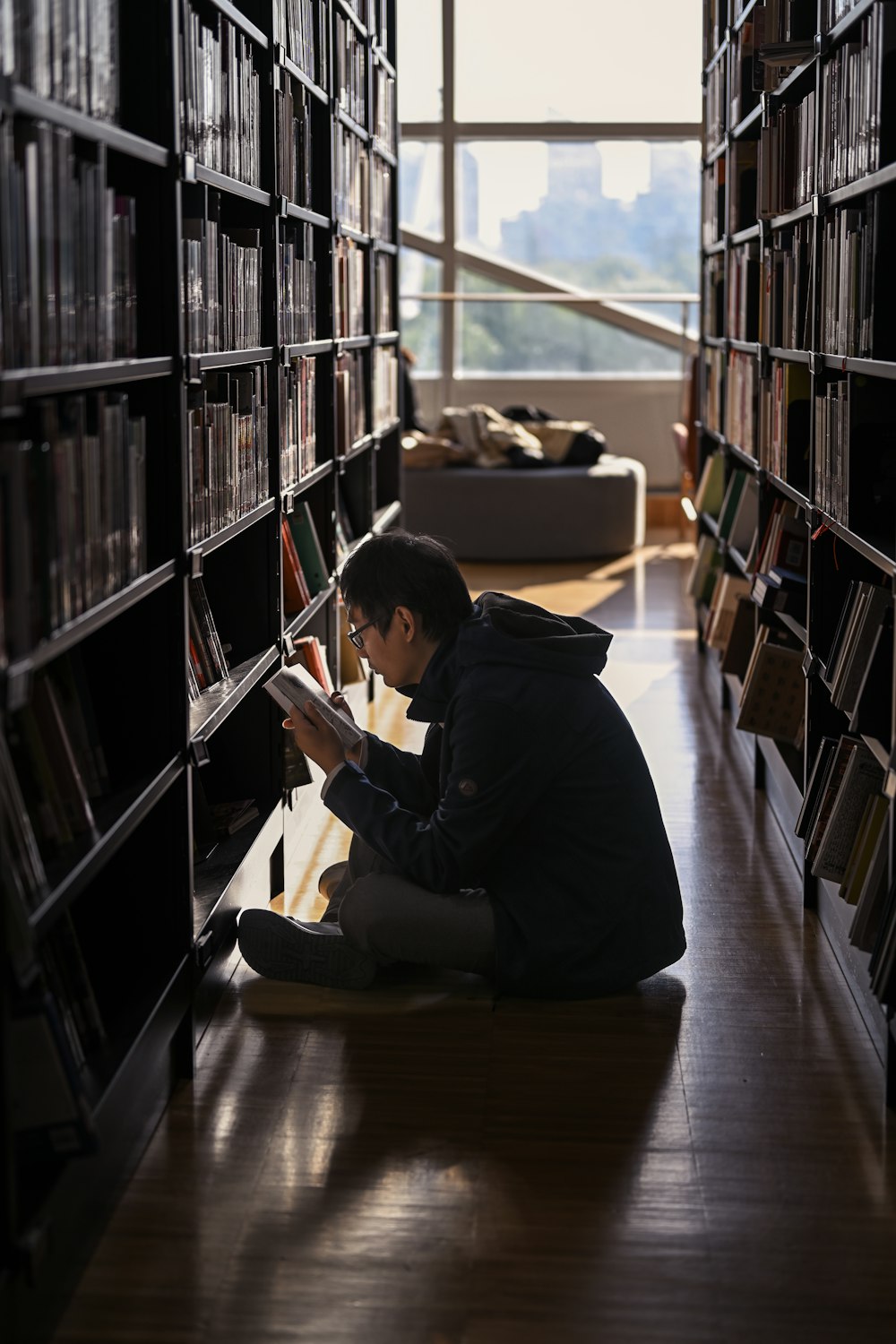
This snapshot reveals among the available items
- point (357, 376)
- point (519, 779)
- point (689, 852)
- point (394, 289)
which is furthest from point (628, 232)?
point (519, 779)

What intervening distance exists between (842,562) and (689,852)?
877mm

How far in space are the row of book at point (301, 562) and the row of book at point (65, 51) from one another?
1.65 meters

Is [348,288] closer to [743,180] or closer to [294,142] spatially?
[294,142]

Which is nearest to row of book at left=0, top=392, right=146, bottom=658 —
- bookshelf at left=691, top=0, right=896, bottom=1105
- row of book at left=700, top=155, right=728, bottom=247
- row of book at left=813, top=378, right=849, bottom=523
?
bookshelf at left=691, top=0, right=896, bottom=1105

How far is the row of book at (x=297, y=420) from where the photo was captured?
3568mm

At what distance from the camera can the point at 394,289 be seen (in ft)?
19.6

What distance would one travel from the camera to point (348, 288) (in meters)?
4.66

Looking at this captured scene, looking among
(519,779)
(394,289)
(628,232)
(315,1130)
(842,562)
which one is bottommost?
(315,1130)

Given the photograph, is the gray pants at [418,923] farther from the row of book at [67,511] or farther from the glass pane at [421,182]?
the glass pane at [421,182]

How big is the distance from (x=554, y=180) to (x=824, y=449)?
847 centimetres

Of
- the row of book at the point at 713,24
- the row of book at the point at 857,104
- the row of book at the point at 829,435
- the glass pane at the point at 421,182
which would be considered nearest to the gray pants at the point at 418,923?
the row of book at the point at 829,435

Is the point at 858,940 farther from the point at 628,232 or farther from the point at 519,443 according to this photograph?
the point at 628,232

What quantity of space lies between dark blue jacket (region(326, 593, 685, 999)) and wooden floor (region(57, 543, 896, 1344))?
0.12 metres

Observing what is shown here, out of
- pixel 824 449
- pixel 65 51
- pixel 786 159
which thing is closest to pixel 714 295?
pixel 786 159
